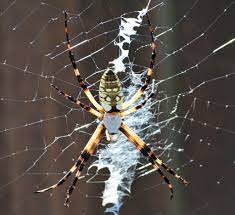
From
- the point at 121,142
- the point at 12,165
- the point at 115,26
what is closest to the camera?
the point at 115,26

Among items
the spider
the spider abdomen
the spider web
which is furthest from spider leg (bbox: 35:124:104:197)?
the spider abdomen

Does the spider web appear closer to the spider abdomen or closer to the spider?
the spider

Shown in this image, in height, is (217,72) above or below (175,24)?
below

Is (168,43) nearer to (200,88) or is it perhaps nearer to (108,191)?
(200,88)

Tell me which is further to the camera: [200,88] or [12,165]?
[200,88]

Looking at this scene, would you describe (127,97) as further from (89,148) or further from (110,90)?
(110,90)

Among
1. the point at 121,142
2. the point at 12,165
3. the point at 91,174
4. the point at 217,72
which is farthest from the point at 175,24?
the point at 12,165
